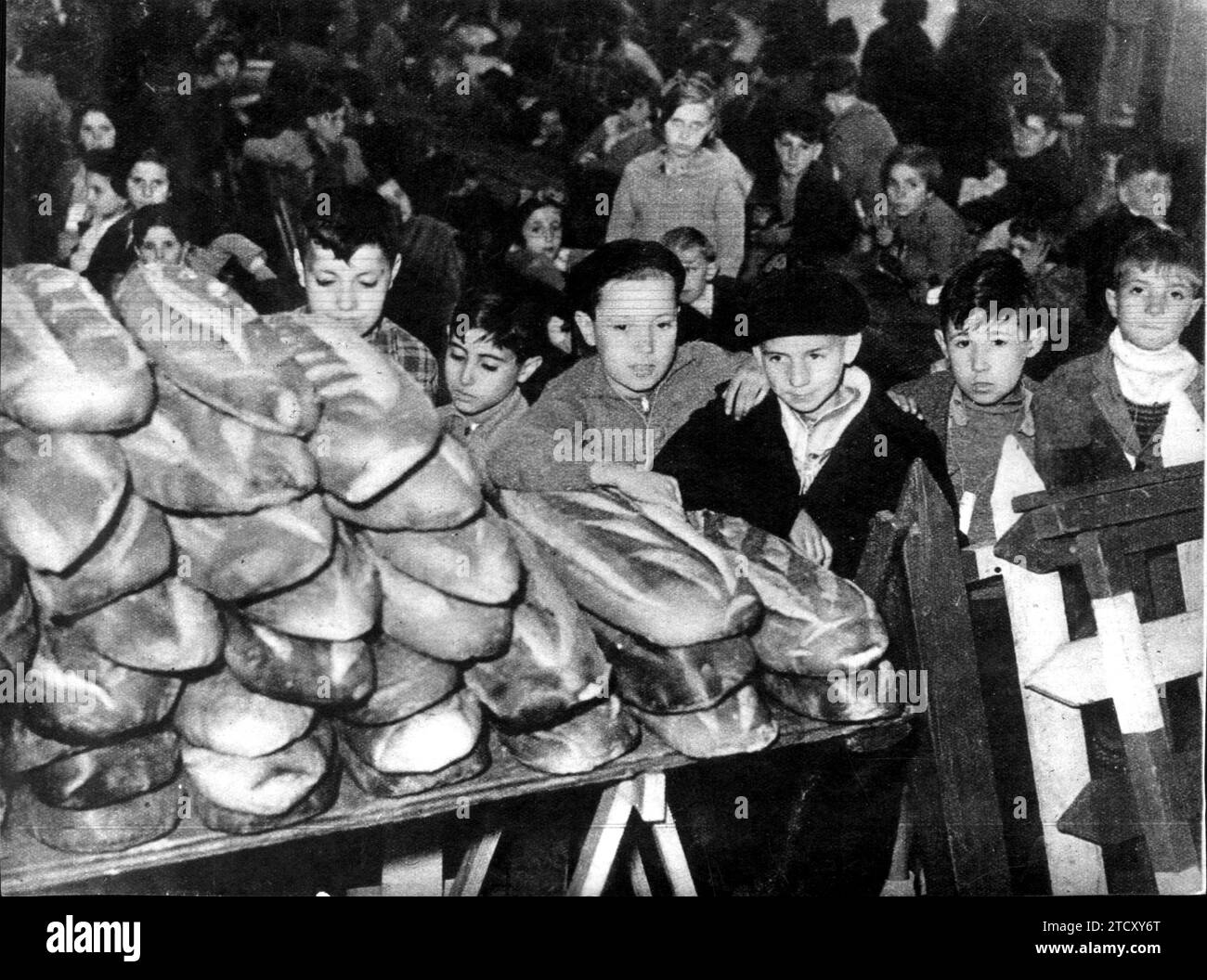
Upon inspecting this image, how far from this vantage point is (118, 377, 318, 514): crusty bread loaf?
336 centimetres

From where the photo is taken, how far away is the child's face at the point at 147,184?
11.5 ft

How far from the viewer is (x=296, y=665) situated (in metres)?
3.38

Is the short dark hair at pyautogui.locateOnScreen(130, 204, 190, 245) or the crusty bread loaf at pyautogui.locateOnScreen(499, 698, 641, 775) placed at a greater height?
the short dark hair at pyautogui.locateOnScreen(130, 204, 190, 245)

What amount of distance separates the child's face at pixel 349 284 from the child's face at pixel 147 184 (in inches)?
14.2

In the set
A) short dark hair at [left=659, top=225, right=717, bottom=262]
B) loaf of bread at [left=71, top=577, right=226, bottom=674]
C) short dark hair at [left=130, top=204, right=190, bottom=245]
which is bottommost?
loaf of bread at [left=71, top=577, right=226, bottom=674]

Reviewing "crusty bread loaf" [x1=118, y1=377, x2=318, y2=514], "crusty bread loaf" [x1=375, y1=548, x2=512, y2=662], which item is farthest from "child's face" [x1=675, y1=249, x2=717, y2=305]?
"crusty bread loaf" [x1=118, y1=377, x2=318, y2=514]

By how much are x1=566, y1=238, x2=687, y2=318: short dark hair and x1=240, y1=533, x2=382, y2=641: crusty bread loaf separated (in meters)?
0.82

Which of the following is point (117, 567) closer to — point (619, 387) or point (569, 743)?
point (569, 743)

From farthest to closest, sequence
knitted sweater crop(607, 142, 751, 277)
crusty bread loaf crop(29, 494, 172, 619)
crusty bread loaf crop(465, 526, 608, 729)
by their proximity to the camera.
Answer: knitted sweater crop(607, 142, 751, 277), crusty bread loaf crop(465, 526, 608, 729), crusty bread loaf crop(29, 494, 172, 619)

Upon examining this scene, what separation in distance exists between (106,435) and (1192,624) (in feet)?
8.65

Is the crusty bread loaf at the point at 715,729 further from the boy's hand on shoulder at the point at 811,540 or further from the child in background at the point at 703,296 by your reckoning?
the child in background at the point at 703,296

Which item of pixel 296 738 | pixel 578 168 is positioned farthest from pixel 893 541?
pixel 296 738

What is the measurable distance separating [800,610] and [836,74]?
4.22 feet

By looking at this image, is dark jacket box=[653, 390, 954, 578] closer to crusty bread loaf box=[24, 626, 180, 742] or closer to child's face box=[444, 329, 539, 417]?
child's face box=[444, 329, 539, 417]
